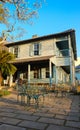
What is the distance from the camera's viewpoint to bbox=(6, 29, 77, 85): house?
14.7m

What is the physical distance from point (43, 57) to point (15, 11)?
17.3ft

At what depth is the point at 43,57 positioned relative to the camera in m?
15.0

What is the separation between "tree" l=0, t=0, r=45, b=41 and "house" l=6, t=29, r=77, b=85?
10.9 ft

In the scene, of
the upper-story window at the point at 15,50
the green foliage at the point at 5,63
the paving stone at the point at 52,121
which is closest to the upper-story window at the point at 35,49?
the upper-story window at the point at 15,50

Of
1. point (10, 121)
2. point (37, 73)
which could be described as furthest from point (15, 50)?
point (10, 121)

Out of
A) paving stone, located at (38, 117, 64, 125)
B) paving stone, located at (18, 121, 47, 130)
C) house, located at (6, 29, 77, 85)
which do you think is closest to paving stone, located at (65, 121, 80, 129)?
paving stone, located at (38, 117, 64, 125)

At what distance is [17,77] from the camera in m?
17.5

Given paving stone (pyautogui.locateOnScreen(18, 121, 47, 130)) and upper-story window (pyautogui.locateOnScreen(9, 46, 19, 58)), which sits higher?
upper-story window (pyautogui.locateOnScreen(9, 46, 19, 58))

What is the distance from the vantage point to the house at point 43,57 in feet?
48.2

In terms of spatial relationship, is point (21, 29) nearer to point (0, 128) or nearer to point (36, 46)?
point (36, 46)

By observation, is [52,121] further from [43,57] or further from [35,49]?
[35,49]

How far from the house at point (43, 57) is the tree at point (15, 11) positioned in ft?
10.9

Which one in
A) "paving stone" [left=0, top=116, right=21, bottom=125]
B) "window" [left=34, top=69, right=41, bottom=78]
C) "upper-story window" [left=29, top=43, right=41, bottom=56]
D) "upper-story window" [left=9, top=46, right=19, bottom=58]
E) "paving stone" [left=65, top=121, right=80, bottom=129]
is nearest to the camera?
"paving stone" [left=65, top=121, right=80, bottom=129]

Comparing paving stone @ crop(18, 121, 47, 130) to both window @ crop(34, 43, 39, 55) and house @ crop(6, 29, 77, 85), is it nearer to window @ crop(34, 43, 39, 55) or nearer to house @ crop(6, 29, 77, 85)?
house @ crop(6, 29, 77, 85)
